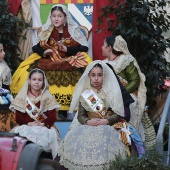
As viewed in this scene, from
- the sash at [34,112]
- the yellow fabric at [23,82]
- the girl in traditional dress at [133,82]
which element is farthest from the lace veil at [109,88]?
the yellow fabric at [23,82]

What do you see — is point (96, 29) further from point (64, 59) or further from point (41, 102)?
point (41, 102)

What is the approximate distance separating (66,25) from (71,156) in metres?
3.40

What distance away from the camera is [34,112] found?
980 cm

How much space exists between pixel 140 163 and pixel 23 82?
3989 millimetres

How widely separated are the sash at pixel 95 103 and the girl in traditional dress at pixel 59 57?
1.94 m

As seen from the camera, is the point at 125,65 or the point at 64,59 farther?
the point at 64,59

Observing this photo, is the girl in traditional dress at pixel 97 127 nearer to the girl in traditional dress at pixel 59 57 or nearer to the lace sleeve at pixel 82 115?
the lace sleeve at pixel 82 115

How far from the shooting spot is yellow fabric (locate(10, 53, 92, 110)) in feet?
37.9

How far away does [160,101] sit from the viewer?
12.2 m

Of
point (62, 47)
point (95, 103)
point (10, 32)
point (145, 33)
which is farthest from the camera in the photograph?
point (10, 32)

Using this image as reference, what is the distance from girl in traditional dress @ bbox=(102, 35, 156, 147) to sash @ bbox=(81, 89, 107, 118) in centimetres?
105

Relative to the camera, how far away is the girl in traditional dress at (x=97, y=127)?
894cm

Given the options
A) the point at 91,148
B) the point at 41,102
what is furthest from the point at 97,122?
the point at 41,102

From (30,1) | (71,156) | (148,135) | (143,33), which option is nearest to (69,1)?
(30,1)
